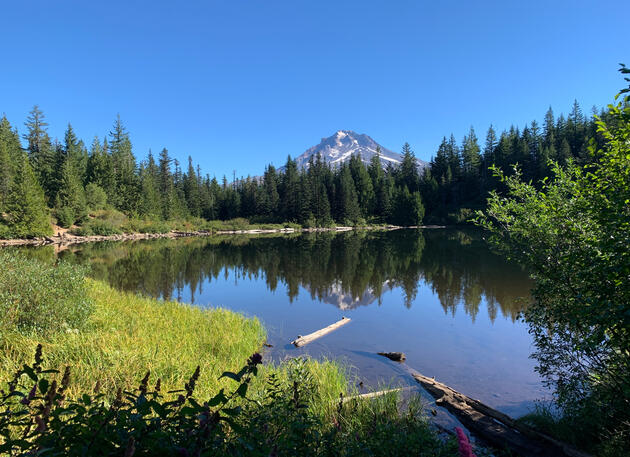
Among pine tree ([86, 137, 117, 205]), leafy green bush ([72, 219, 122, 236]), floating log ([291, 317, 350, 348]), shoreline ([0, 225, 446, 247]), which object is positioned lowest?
floating log ([291, 317, 350, 348])

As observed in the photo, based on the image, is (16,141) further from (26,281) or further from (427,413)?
(427,413)

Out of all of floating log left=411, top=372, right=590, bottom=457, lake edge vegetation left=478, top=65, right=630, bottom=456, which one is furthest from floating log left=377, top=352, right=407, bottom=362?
lake edge vegetation left=478, top=65, right=630, bottom=456

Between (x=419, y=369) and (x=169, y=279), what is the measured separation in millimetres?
18422

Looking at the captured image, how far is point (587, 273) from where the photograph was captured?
4.37 metres

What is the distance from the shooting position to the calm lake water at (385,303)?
30.9ft

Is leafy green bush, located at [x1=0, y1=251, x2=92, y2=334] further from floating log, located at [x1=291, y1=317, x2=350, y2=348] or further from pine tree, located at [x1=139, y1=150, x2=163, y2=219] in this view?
pine tree, located at [x1=139, y1=150, x2=163, y2=219]

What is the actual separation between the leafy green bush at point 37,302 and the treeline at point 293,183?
54539 millimetres

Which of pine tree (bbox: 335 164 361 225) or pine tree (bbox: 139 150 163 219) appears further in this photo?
pine tree (bbox: 335 164 361 225)

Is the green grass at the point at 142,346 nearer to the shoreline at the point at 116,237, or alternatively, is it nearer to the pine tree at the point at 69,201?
the shoreline at the point at 116,237

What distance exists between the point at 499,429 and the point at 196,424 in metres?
5.66

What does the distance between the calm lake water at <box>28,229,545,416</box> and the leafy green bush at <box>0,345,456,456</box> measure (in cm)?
354

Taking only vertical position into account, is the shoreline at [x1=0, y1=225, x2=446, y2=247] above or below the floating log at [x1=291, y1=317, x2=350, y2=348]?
above

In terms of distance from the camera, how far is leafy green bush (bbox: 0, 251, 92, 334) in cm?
825

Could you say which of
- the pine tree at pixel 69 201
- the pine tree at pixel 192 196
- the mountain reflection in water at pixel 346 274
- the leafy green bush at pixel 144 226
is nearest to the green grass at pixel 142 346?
the mountain reflection in water at pixel 346 274
